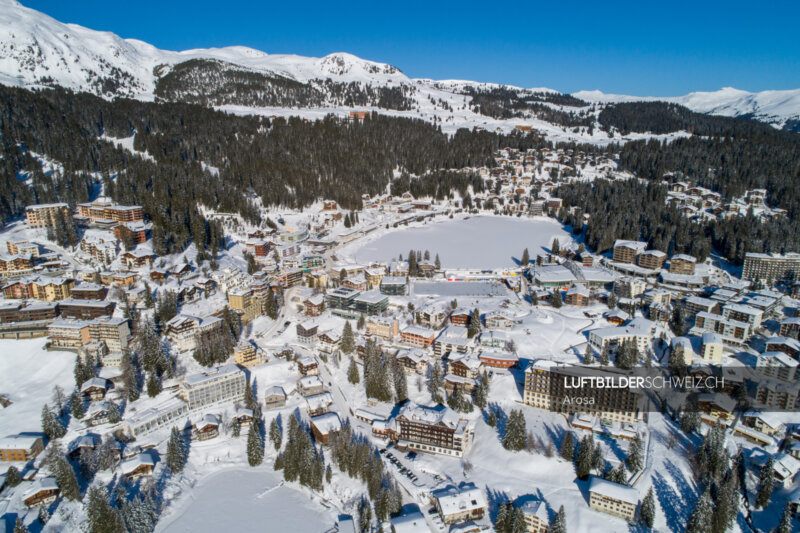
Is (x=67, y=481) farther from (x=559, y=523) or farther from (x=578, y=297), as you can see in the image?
(x=578, y=297)

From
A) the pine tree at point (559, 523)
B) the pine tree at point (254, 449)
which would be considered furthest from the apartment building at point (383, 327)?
the pine tree at point (559, 523)

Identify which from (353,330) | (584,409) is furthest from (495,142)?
(584,409)

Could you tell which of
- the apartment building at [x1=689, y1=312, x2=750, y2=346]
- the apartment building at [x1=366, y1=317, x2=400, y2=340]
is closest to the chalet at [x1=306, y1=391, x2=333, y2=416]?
the apartment building at [x1=366, y1=317, x2=400, y2=340]

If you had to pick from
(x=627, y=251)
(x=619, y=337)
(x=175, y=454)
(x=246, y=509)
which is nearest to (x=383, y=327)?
(x=175, y=454)

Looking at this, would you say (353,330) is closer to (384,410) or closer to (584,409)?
(384,410)

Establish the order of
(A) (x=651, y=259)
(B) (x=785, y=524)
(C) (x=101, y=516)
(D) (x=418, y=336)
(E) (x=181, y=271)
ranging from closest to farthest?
(B) (x=785, y=524) → (C) (x=101, y=516) → (D) (x=418, y=336) → (E) (x=181, y=271) → (A) (x=651, y=259)

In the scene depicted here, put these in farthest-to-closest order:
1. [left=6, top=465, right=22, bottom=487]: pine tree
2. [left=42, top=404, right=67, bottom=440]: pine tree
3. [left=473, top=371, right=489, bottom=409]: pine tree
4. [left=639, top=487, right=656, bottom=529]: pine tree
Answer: [left=473, top=371, right=489, bottom=409]: pine tree → [left=42, top=404, right=67, bottom=440]: pine tree → [left=6, top=465, right=22, bottom=487]: pine tree → [left=639, top=487, right=656, bottom=529]: pine tree

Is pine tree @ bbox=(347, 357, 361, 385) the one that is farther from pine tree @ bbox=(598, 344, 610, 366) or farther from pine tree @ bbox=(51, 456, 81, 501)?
pine tree @ bbox=(598, 344, 610, 366)
